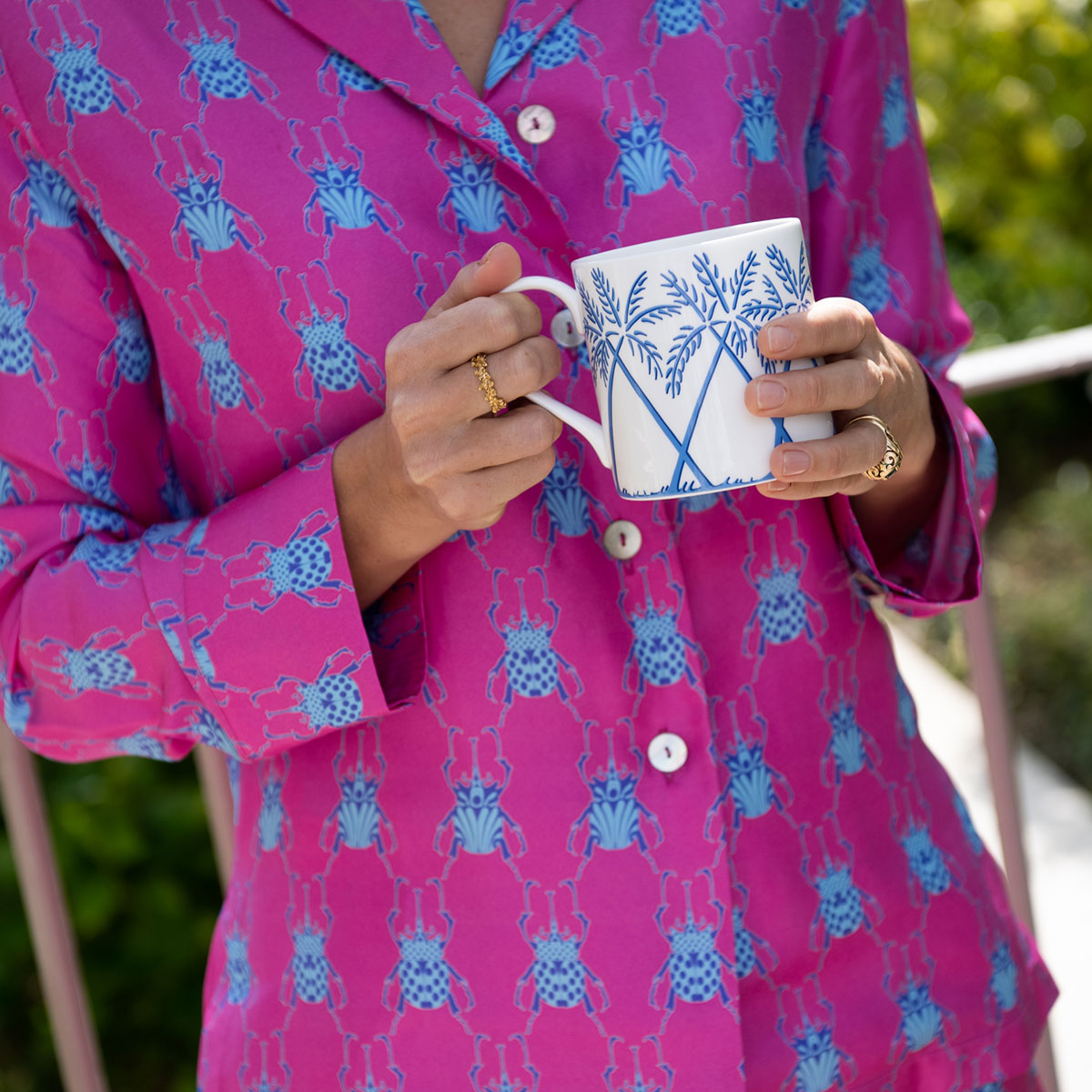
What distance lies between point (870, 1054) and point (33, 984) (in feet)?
7.05

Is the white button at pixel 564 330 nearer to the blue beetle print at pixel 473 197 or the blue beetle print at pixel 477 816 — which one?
the blue beetle print at pixel 473 197

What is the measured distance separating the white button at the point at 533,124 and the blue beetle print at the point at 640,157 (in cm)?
5

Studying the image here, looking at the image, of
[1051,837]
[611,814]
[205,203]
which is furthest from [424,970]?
[1051,837]

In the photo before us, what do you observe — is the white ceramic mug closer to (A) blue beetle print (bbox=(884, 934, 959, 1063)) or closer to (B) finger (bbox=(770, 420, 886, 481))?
(B) finger (bbox=(770, 420, 886, 481))

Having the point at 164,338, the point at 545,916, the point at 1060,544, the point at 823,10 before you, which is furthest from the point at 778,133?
the point at 1060,544

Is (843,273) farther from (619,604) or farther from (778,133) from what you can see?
(619,604)

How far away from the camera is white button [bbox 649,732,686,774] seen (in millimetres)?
1053

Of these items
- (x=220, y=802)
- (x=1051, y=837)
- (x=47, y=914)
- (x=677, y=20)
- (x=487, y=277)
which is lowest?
(x=1051, y=837)

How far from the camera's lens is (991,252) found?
657 centimetres

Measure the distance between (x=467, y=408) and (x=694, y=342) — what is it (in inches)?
6.5

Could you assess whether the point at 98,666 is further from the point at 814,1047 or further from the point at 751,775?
the point at 814,1047

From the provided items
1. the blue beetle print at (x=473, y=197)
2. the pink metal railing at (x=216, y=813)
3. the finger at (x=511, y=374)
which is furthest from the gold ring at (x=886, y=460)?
the pink metal railing at (x=216, y=813)

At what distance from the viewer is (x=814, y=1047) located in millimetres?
1074

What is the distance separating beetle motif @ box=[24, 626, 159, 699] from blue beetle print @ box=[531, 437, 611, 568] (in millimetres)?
344
